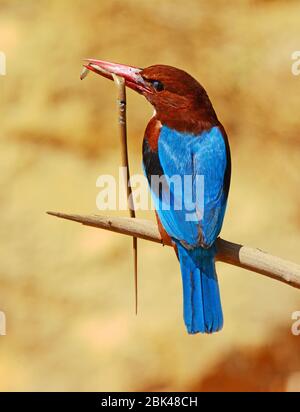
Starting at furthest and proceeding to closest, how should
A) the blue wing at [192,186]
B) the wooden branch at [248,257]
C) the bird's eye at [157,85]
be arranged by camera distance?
1. the bird's eye at [157,85]
2. the blue wing at [192,186]
3. the wooden branch at [248,257]

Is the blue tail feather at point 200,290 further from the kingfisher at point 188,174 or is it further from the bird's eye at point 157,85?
the bird's eye at point 157,85

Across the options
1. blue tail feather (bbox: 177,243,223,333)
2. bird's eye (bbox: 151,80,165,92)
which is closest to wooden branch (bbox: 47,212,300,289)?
blue tail feather (bbox: 177,243,223,333)

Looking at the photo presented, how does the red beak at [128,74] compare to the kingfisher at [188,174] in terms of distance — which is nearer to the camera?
the kingfisher at [188,174]

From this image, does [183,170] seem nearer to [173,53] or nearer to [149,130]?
[149,130]

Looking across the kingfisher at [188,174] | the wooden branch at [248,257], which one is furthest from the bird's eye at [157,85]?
the wooden branch at [248,257]

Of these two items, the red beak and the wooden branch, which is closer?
the wooden branch

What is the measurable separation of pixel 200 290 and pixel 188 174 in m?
0.23

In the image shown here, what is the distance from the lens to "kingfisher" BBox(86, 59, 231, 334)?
1623 mm

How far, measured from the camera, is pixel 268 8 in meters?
2.10

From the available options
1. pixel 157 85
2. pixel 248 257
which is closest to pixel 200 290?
pixel 248 257

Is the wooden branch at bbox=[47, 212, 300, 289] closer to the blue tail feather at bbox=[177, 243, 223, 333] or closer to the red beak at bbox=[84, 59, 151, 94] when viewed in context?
the blue tail feather at bbox=[177, 243, 223, 333]

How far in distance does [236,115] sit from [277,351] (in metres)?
0.56

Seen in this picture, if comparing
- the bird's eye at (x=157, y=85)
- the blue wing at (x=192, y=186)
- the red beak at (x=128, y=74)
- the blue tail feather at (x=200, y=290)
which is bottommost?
the blue tail feather at (x=200, y=290)

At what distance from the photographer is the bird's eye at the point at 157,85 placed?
1.73 m
